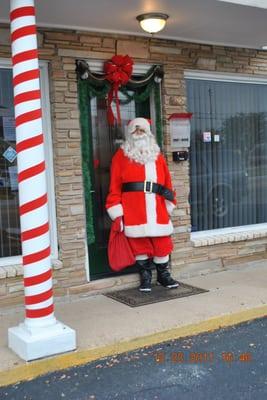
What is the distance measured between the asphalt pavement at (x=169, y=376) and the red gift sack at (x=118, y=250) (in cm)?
135

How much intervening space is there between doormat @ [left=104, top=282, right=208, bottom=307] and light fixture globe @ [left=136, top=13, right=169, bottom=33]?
9.24 feet

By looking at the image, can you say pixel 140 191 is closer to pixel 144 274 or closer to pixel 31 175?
pixel 144 274

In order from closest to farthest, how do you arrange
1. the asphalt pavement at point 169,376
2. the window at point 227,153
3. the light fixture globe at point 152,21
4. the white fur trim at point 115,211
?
the asphalt pavement at point 169,376 → the light fixture globe at point 152,21 → the white fur trim at point 115,211 → the window at point 227,153

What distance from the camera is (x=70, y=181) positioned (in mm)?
5781

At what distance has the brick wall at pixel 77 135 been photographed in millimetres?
5668

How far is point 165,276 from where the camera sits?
618 centimetres

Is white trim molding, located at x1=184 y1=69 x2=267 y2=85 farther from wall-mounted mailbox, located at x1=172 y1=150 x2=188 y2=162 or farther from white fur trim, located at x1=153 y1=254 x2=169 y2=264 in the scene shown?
white fur trim, located at x1=153 y1=254 x2=169 y2=264

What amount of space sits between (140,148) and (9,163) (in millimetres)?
1405

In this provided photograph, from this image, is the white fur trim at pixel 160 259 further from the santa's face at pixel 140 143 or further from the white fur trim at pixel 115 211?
the santa's face at pixel 140 143

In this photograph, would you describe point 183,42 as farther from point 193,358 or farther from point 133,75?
point 193,358

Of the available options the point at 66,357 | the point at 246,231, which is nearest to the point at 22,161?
the point at 66,357
